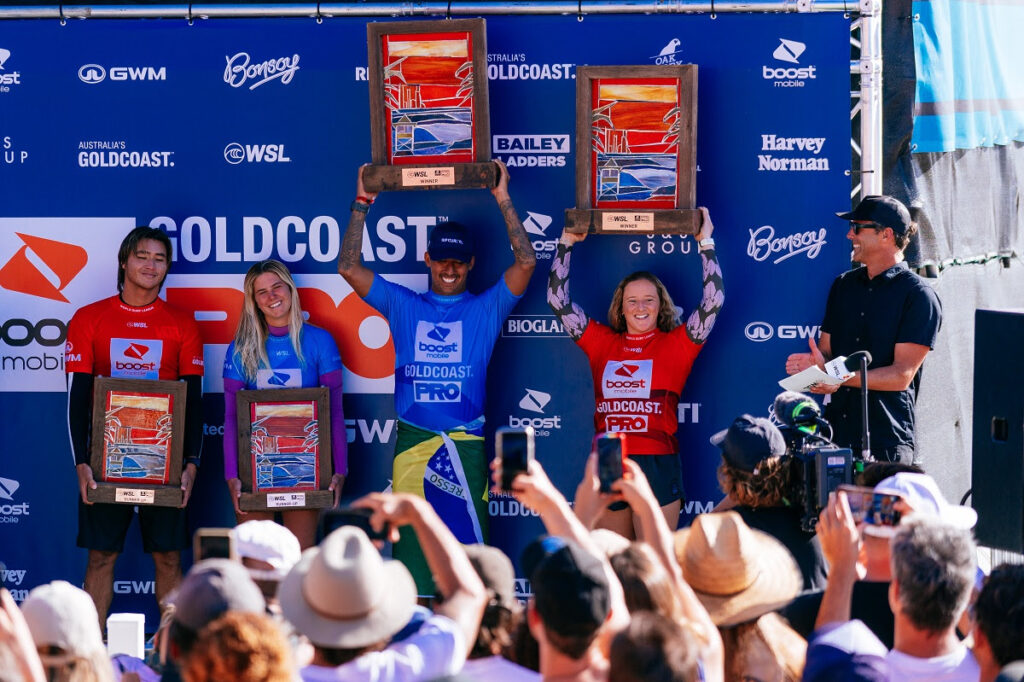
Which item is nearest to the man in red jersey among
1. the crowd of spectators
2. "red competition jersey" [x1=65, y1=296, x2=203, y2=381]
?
"red competition jersey" [x1=65, y1=296, x2=203, y2=381]

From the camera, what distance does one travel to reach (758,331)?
573cm

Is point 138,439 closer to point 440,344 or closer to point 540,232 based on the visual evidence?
point 440,344

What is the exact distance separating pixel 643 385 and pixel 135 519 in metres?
2.66

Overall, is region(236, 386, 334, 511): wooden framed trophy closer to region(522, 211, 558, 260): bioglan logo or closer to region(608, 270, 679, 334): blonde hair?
region(522, 211, 558, 260): bioglan logo

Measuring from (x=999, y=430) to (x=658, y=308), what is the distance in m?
1.85

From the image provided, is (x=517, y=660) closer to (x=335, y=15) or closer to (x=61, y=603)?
(x=61, y=603)

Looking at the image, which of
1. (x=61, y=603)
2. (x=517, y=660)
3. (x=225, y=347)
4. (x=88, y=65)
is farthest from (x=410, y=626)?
(x=88, y=65)

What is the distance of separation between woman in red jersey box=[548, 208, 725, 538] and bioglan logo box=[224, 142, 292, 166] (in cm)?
148

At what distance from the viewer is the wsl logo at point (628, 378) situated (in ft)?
18.0

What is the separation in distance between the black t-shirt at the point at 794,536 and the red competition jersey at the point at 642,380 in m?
1.76

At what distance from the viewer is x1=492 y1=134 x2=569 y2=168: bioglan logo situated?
575cm

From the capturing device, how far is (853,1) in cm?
554

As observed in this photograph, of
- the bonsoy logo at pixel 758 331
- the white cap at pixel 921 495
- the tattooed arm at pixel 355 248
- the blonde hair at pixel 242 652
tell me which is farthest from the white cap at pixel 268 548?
the bonsoy logo at pixel 758 331

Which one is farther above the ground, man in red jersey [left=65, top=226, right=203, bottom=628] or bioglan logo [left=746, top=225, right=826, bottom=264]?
bioglan logo [left=746, top=225, right=826, bottom=264]
